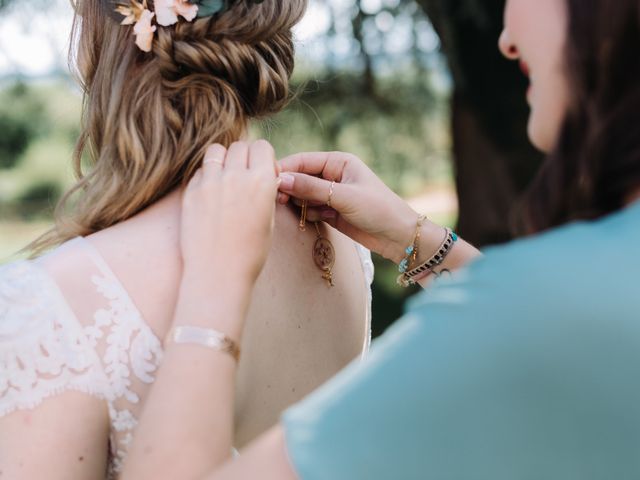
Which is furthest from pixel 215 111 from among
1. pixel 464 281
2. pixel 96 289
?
pixel 464 281

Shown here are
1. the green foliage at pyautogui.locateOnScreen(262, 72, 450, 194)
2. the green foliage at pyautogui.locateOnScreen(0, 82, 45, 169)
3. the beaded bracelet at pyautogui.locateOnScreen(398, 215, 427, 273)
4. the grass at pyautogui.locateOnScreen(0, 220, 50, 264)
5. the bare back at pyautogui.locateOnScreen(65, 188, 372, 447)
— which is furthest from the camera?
the grass at pyautogui.locateOnScreen(0, 220, 50, 264)

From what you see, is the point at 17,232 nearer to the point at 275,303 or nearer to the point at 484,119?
the point at 484,119

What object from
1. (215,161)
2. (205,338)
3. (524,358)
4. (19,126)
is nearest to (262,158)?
(215,161)

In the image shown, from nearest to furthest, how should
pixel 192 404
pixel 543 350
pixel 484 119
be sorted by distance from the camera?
pixel 543 350 < pixel 192 404 < pixel 484 119

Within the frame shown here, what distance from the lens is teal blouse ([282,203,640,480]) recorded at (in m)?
0.90

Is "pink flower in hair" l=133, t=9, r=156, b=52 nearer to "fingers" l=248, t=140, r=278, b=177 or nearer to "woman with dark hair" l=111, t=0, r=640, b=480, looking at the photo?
"fingers" l=248, t=140, r=278, b=177

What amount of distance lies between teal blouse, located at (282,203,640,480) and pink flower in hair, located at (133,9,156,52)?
932 millimetres

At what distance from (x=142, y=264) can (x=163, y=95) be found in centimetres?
38

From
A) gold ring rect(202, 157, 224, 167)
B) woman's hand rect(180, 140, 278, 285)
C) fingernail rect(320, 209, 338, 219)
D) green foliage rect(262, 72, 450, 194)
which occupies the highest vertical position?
gold ring rect(202, 157, 224, 167)

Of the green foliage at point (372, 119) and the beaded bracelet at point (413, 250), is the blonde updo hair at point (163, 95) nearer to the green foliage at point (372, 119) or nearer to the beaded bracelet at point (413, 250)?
the beaded bracelet at point (413, 250)

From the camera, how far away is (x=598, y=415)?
0.92 metres

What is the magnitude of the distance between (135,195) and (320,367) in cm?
58

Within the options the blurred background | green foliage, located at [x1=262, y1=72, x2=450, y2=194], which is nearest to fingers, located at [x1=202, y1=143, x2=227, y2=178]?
the blurred background

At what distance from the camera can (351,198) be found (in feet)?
6.24
